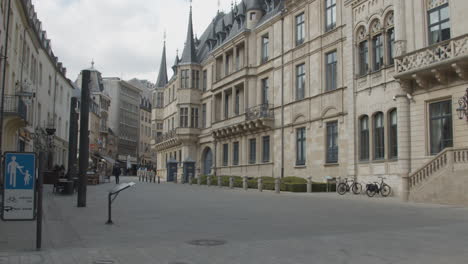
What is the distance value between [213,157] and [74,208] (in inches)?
1309

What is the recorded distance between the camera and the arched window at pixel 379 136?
2584 centimetres

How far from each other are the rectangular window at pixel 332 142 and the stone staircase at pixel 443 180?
33.4 ft

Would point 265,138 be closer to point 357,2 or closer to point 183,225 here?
point 357,2

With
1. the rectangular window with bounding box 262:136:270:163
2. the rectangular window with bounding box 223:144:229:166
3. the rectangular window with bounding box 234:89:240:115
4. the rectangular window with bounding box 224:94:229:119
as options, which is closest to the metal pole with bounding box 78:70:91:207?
the rectangular window with bounding box 262:136:270:163

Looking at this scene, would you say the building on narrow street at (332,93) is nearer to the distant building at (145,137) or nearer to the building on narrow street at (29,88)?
the building on narrow street at (29,88)

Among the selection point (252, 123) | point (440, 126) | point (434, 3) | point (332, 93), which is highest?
point (434, 3)

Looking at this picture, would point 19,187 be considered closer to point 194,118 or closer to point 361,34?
point 361,34

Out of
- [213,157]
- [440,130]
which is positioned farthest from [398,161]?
[213,157]

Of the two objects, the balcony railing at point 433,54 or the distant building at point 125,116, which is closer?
the balcony railing at point 433,54

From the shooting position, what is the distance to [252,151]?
1624 inches

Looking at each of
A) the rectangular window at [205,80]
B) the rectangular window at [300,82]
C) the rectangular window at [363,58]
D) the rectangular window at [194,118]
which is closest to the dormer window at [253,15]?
the rectangular window at [300,82]

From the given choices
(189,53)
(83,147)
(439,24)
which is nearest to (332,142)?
(439,24)

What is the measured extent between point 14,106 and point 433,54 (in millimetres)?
21212

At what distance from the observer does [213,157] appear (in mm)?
48562
